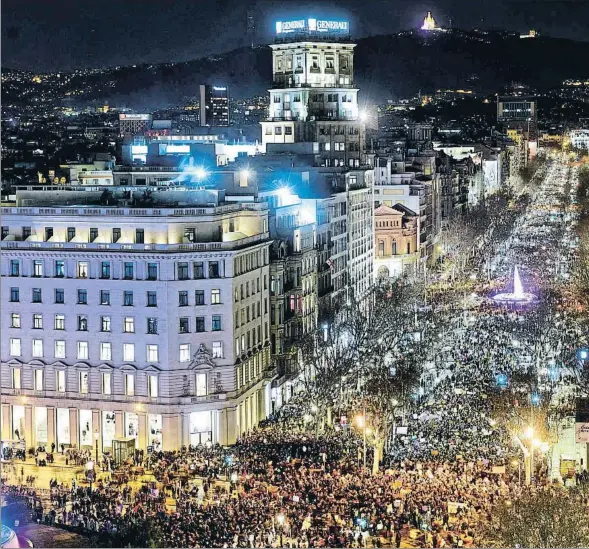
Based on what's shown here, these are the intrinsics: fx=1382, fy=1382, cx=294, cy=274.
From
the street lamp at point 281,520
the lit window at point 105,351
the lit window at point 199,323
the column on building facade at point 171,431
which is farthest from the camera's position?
the lit window at point 199,323

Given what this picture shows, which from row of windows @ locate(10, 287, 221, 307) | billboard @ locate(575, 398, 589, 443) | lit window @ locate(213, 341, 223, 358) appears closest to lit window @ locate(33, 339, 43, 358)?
row of windows @ locate(10, 287, 221, 307)

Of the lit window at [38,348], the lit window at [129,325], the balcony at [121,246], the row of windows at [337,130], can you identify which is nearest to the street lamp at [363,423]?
the balcony at [121,246]

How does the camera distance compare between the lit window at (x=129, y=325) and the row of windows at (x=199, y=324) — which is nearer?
Result: the row of windows at (x=199, y=324)

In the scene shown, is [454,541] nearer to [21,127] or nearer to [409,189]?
[409,189]

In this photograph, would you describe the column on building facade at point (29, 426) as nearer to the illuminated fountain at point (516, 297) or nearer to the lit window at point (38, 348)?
the lit window at point (38, 348)

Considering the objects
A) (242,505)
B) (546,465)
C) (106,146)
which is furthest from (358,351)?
(106,146)

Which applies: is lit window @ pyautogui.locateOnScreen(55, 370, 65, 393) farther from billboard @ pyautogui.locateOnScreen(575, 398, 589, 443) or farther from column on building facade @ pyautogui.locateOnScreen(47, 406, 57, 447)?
billboard @ pyautogui.locateOnScreen(575, 398, 589, 443)
